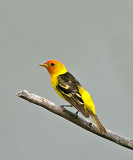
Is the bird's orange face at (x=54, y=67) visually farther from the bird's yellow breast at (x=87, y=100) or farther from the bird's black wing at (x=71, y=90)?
the bird's yellow breast at (x=87, y=100)

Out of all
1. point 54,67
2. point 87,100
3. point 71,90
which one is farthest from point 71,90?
point 54,67

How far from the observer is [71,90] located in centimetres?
311

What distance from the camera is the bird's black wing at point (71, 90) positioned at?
295 centimetres

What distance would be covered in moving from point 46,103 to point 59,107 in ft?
0.62

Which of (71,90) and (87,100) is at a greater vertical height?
(71,90)

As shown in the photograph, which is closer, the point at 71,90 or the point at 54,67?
the point at 71,90

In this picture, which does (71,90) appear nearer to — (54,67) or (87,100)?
(87,100)

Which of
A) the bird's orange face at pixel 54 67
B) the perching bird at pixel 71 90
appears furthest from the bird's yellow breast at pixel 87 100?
the bird's orange face at pixel 54 67

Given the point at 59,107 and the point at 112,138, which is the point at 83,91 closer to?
the point at 59,107

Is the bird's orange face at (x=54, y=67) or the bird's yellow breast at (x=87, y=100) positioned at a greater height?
the bird's orange face at (x=54, y=67)

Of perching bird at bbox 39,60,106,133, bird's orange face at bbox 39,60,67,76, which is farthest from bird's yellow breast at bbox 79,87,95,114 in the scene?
bird's orange face at bbox 39,60,67,76

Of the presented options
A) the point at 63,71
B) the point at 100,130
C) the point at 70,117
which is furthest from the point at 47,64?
the point at 100,130

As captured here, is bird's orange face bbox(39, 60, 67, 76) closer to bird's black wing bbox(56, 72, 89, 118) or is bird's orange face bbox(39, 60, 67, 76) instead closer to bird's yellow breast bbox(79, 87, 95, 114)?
bird's black wing bbox(56, 72, 89, 118)

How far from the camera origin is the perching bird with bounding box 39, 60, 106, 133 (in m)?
2.95
